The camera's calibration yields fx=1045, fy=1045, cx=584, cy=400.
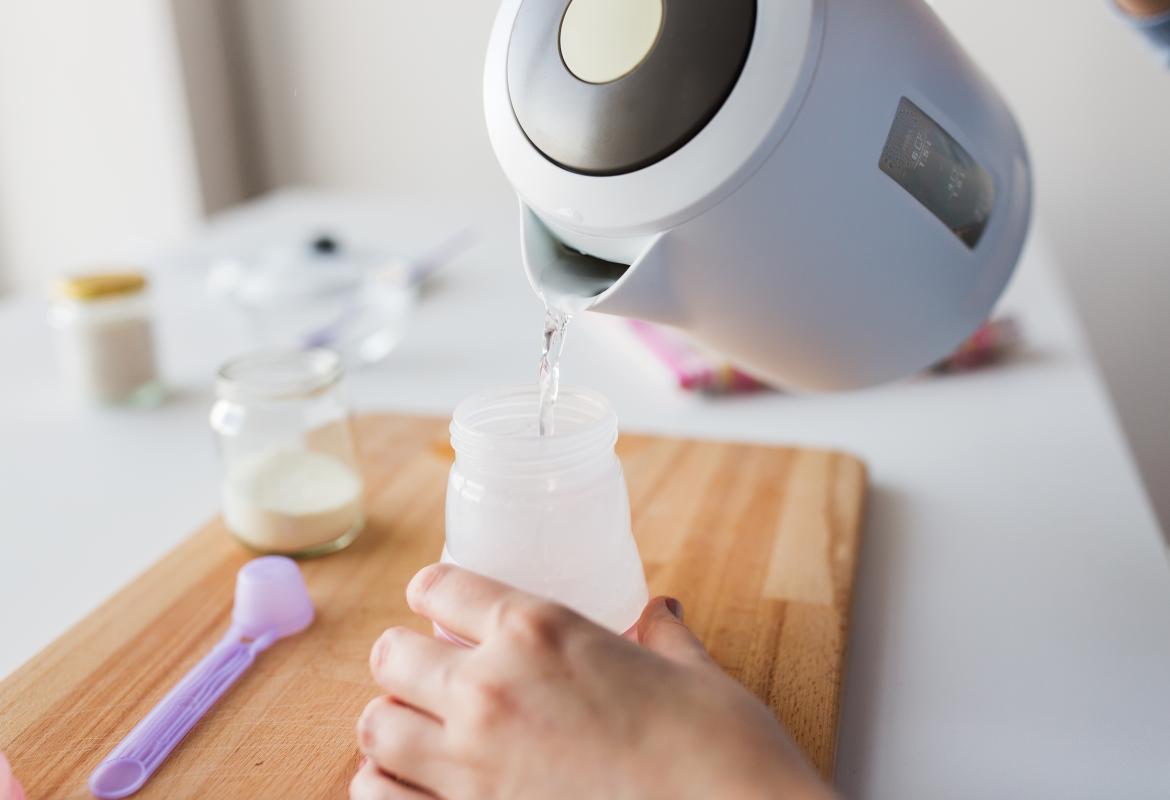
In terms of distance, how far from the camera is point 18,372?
1.18 m

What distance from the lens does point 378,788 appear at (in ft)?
1.68

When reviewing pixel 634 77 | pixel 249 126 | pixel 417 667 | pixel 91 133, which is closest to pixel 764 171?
A: pixel 634 77

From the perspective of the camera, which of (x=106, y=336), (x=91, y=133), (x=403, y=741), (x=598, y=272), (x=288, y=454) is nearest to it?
(x=403, y=741)

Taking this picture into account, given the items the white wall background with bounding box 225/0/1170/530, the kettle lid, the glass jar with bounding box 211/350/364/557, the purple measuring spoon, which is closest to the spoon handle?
the purple measuring spoon

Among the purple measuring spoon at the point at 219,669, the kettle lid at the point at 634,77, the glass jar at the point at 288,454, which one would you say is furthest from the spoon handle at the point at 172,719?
the kettle lid at the point at 634,77

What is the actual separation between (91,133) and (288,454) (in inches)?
92.6

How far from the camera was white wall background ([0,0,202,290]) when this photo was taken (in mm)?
2641

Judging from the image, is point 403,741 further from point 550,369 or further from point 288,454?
point 288,454

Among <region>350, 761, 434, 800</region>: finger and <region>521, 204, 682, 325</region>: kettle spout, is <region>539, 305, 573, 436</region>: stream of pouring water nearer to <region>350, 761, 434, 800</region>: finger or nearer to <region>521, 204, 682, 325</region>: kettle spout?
<region>521, 204, 682, 325</region>: kettle spout

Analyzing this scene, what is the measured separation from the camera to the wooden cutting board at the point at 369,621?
1.88 feet

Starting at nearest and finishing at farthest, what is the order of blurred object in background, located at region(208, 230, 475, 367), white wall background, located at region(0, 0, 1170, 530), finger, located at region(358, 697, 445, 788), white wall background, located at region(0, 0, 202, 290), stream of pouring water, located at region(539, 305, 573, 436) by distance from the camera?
finger, located at region(358, 697, 445, 788), stream of pouring water, located at region(539, 305, 573, 436), blurred object in background, located at region(208, 230, 475, 367), white wall background, located at region(0, 0, 1170, 530), white wall background, located at region(0, 0, 202, 290)

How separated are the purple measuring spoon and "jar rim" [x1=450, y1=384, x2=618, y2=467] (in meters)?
0.18

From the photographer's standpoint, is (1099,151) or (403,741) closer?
(403,741)

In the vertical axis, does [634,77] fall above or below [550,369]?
above
